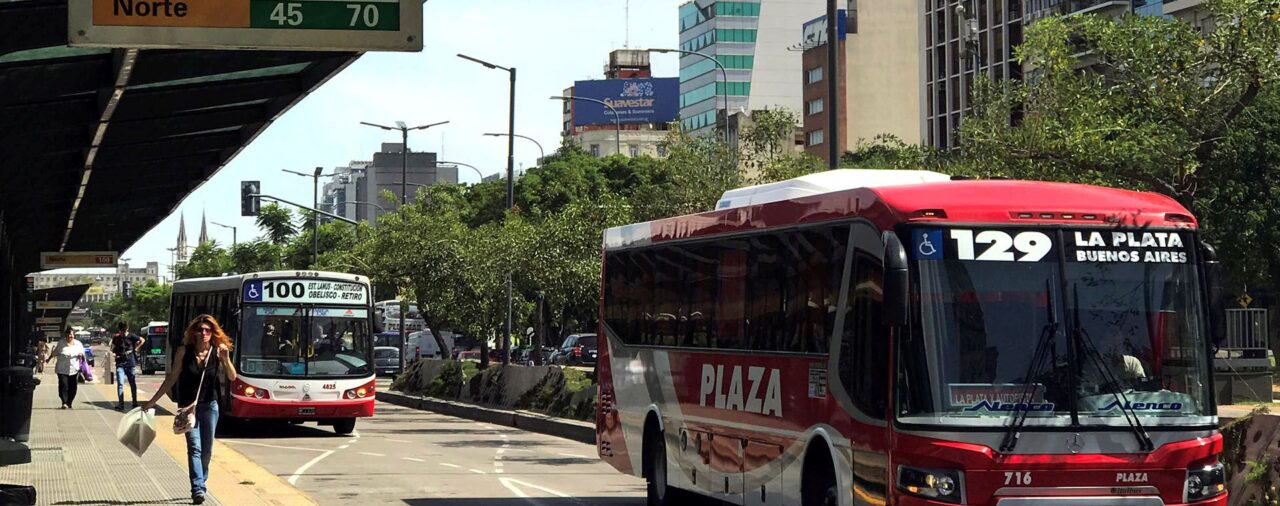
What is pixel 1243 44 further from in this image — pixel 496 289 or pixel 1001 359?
pixel 496 289

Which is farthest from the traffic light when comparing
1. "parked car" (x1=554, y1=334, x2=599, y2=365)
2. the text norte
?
the text norte

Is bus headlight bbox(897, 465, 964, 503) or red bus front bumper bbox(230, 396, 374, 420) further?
red bus front bumper bbox(230, 396, 374, 420)

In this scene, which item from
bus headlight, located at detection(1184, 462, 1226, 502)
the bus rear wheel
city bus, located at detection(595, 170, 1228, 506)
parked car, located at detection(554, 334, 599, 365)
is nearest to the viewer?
city bus, located at detection(595, 170, 1228, 506)

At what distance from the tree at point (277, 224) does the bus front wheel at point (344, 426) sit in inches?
3355

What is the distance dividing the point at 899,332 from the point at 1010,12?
88.0 m

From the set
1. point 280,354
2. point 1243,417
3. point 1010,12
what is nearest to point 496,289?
point 280,354

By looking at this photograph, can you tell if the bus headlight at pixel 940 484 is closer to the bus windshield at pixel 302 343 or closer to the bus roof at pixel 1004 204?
the bus roof at pixel 1004 204

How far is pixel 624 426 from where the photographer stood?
1695 centimetres

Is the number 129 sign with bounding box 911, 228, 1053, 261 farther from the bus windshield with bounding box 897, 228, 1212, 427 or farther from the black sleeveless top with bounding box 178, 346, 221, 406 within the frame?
the black sleeveless top with bounding box 178, 346, 221, 406

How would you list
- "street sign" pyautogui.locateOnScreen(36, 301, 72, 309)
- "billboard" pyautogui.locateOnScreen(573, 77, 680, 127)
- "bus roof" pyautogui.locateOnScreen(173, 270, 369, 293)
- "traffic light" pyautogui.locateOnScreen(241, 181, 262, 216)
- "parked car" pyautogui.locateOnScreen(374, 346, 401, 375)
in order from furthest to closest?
"billboard" pyautogui.locateOnScreen(573, 77, 680, 127) → "parked car" pyautogui.locateOnScreen(374, 346, 401, 375) → "traffic light" pyautogui.locateOnScreen(241, 181, 262, 216) → "street sign" pyautogui.locateOnScreen(36, 301, 72, 309) → "bus roof" pyautogui.locateOnScreen(173, 270, 369, 293)

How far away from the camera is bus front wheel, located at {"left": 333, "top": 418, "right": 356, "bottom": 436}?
95.7 feet

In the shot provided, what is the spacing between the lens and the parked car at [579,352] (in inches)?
2734

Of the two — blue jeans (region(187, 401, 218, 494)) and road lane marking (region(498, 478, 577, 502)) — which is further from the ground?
blue jeans (region(187, 401, 218, 494))

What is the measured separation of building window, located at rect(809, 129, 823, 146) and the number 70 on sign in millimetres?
107994
